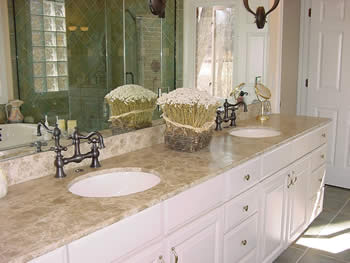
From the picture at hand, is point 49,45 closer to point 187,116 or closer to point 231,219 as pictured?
point 187,116

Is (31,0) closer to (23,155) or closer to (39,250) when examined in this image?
(23,155)

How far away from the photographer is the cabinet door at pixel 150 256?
145 centimetres

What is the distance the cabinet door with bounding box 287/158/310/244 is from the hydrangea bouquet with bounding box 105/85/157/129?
1.07 meters

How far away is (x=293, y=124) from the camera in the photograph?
317 centimetres

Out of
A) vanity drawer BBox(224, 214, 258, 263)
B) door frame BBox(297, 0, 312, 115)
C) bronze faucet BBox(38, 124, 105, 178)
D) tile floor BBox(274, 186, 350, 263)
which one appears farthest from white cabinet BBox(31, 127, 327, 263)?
door frame BBox(297, 0, 312, 115)

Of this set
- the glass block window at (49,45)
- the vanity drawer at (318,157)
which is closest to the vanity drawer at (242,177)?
the glass block window at (49,45)

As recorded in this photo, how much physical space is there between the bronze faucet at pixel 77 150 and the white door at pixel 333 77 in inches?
121

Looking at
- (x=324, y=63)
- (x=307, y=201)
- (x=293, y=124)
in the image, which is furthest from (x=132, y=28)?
(x=324, y=63)

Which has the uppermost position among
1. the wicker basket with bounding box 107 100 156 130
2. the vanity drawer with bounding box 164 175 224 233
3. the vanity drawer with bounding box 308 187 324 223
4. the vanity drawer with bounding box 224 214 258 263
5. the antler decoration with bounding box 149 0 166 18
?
the antler decoration with bounding box 149 0 166 18

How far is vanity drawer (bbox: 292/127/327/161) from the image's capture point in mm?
2810

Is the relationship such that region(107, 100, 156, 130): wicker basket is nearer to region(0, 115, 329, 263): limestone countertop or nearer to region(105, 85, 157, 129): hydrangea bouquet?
region(105, 85, 157, 129): hydrangea bouquet

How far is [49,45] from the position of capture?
1.79 meters

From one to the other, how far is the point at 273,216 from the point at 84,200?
58.9 inches

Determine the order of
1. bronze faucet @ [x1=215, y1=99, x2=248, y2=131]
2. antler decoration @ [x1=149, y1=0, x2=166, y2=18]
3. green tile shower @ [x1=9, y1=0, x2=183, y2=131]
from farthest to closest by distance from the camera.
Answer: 1. bronze faucet @ [x1=215, y1=99, x2=248, y2=131]
2. antler decoration @ [x1=149, y1=0, x2=166, y2=18]
3. green tile shower @ [x1=9, y1=0, x2=183, y2=131]
